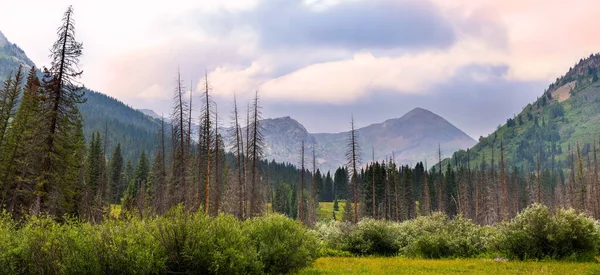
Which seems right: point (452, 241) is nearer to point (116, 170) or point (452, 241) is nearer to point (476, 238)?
point (476, 238)

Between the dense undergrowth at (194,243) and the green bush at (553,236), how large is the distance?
0.15ft

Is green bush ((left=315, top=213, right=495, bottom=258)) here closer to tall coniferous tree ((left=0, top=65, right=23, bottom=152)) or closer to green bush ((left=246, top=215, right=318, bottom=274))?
green bush ((left=246, top=215, right=318, bottom=274))

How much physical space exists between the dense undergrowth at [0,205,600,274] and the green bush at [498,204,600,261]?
5cm

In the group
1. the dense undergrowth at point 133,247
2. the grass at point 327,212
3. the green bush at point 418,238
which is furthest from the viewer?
the grass at point 327,212

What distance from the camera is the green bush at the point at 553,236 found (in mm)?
22516

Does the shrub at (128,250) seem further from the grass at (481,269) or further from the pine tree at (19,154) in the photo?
the pine tree at (19,154)

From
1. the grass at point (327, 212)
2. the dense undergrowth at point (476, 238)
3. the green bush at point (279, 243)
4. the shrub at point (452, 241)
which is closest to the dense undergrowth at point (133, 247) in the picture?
the green bush at point (279, 243)

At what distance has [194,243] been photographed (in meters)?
13.9

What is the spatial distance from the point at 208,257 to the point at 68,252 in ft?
14.2

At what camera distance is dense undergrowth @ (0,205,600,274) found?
12.9m

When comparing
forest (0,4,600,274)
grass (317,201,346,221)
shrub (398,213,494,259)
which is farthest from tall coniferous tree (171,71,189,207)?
grass (317,201,346,221)

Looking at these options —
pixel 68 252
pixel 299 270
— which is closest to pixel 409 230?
pixel 299 270

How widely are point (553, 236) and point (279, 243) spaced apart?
1566cm

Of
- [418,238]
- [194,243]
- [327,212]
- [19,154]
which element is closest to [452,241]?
[418,238]
